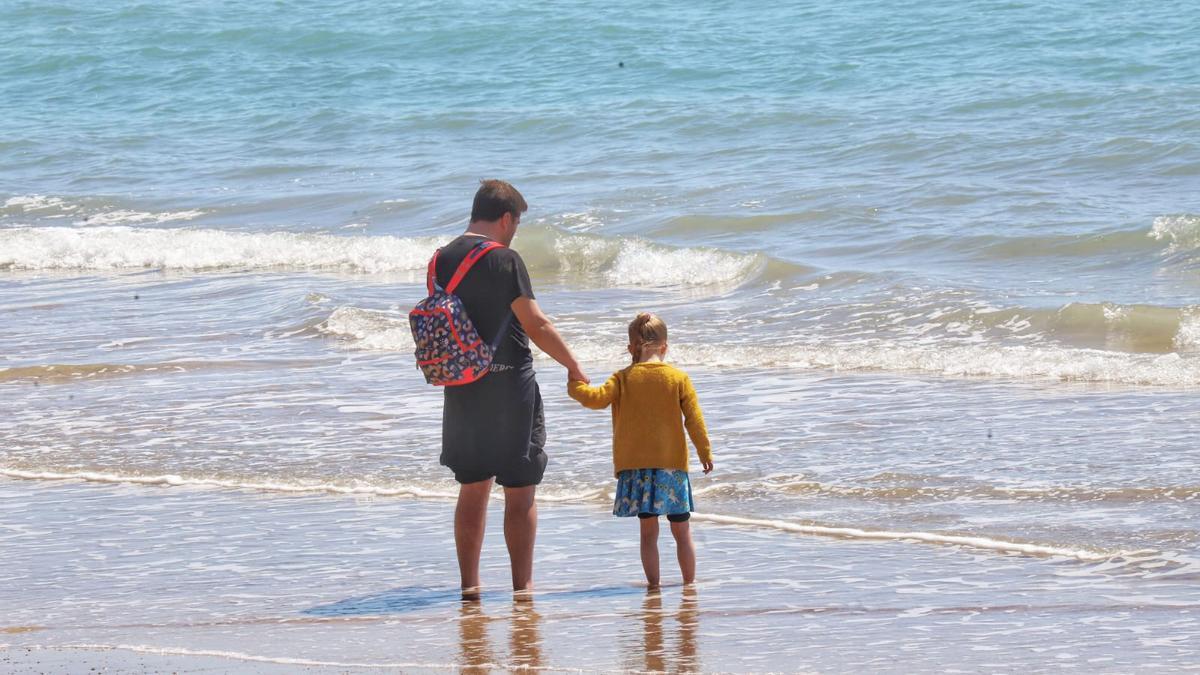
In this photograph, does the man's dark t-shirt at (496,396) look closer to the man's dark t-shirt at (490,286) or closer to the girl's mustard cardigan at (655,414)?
the man's dark t-shirt at (490,286)

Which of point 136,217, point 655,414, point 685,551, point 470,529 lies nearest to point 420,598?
point 470,529

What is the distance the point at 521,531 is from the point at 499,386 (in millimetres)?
570

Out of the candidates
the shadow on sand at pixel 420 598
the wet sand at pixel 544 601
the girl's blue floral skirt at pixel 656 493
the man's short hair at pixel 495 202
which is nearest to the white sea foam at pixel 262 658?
the wet sand at pixel 544 601

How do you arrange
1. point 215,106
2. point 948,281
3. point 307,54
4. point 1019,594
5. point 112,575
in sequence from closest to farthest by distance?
point 1019,594 < point 112,575 < point 948,281 < point 215,106 < point 307,54

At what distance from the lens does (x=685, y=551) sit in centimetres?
560

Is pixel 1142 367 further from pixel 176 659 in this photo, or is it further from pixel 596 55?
pixel 596 55

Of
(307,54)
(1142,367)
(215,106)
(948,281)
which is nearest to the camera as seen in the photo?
(1142,367)

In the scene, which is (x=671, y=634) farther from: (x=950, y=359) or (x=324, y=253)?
(x=324, y=253)

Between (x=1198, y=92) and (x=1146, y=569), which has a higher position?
(x=1198, y=92)

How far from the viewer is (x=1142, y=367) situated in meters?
9.45

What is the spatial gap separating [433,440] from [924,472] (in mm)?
2548

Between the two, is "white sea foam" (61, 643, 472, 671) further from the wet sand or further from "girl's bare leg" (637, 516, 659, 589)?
"girl's bare leg" (637, 516, 659, 589)

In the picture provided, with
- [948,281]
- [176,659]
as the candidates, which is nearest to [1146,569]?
[176,659]

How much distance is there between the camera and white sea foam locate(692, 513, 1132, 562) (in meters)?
5.85
